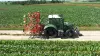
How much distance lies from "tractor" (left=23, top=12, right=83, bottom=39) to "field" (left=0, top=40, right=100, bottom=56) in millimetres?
3444

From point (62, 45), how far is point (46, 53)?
128 inches

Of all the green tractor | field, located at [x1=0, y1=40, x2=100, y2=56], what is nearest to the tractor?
the green tractor

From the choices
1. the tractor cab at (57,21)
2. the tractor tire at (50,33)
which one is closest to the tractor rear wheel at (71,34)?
the tractor cab at (57,21)

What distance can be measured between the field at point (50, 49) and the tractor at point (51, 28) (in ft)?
11.3

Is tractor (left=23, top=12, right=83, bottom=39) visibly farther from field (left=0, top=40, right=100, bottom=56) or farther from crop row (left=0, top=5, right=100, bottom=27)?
field (left=0, top=40, right=100, bottom=56)

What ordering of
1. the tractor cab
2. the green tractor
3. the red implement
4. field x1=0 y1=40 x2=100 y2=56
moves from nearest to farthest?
field x1=0 y1=40 x2=100 y2=56, the green tractor, the tractor cab, the red implement

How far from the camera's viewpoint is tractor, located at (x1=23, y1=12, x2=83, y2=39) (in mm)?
24188

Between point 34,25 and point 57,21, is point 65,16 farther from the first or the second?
point 34,25

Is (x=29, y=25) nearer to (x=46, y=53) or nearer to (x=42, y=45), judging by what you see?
(x=42, y=45)

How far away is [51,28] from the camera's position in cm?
2400

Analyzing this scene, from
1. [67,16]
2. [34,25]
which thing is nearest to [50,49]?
[34,25]

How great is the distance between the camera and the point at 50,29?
24109mm

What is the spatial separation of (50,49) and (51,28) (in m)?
5.96

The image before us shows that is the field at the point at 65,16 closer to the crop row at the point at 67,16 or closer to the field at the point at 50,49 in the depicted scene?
the crop row at the point at 67,16
